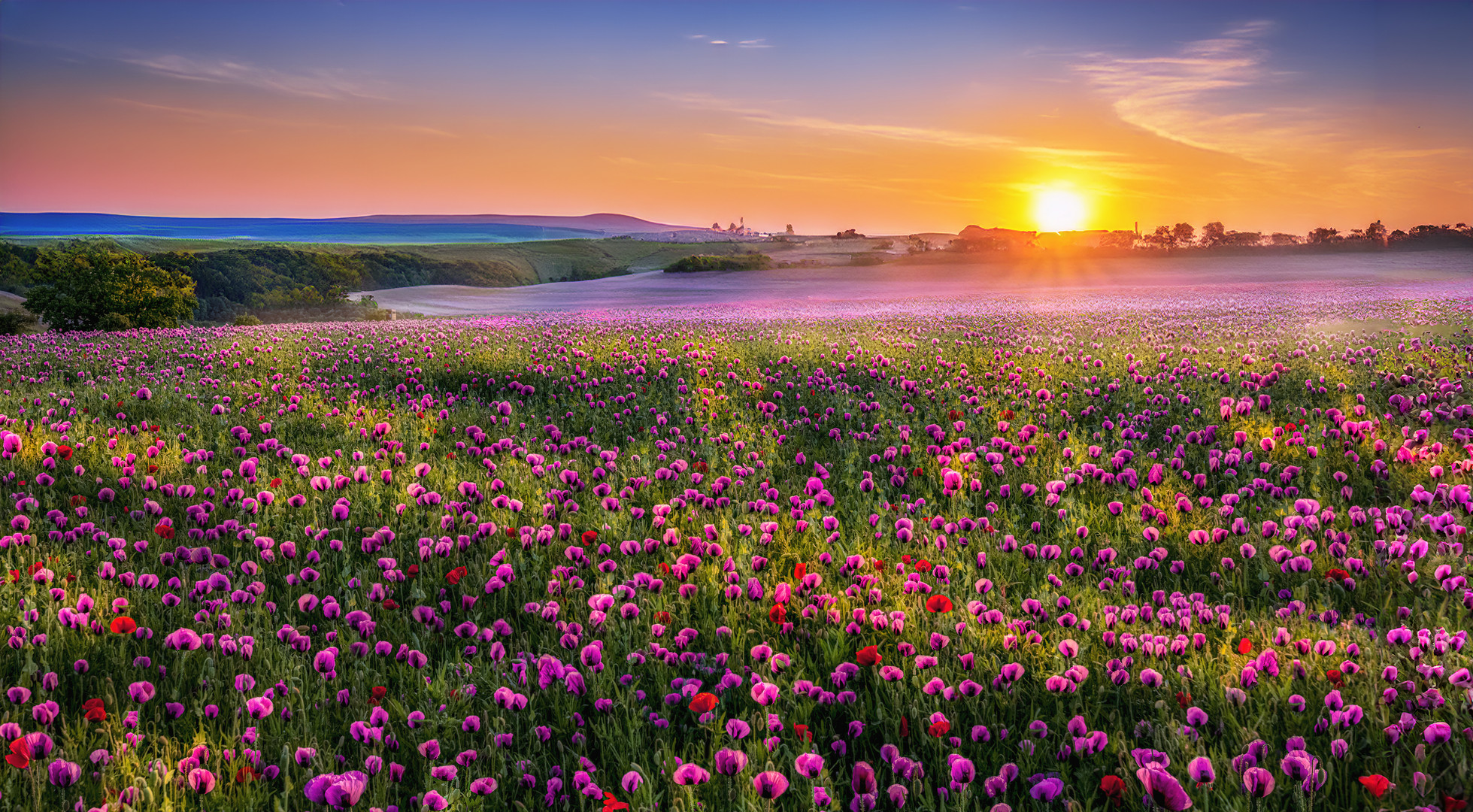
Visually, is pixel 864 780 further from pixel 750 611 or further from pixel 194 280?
pixel 194 280

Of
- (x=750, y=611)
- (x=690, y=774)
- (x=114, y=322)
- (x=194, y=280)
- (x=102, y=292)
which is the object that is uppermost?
(x=194, y=280)

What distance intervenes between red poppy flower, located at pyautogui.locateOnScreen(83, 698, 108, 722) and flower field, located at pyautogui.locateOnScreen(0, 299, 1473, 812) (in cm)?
9

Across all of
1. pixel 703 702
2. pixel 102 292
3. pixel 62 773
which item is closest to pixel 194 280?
pixel 102 292

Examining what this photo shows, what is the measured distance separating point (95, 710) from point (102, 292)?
24.8 metres

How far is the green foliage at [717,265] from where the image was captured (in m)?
60.7

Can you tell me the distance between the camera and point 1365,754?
2.56m

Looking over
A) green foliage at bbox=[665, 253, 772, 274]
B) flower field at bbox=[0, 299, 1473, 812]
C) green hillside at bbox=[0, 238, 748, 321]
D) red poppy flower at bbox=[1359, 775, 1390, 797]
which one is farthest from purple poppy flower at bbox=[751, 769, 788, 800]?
green foliage at bbox=[665, 253, 772, 274]

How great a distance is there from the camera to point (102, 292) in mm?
21625

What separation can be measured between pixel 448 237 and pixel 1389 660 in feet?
681

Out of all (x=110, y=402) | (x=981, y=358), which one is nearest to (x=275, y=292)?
(x=110, y=402)

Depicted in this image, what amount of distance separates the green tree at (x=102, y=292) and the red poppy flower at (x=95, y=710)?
24.2 m

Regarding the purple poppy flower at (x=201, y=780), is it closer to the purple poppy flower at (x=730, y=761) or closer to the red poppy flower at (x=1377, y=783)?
the purple poppy flower at (x=730, y=761)

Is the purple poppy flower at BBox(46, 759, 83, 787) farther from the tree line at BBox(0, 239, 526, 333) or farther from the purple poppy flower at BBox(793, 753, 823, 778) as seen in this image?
the tree line at BBox(0, 239, 526, 333)

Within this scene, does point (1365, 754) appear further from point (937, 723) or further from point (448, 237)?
point (448, 237)
